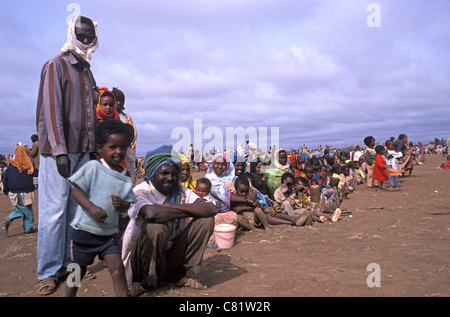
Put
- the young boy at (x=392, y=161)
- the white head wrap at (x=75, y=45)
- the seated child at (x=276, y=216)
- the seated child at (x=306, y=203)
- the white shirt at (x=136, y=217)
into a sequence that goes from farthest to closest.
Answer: the young boy at (x=392, y=161) < the seated child at (x=306, y=203) < the seated child at (x=276, y=216) < the white head wrap at (x=75, y=45) < the white shirt at (x=136, y=217)

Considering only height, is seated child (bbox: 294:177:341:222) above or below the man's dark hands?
below

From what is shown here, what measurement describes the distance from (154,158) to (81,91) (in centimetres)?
129

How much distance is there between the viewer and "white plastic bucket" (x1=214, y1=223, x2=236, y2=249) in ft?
16.1

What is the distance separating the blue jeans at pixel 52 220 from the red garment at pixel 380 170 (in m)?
10.8

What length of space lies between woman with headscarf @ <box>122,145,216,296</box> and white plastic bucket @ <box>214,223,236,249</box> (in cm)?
157

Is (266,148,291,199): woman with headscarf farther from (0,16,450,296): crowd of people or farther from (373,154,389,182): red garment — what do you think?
(373,154,389,182): red garment

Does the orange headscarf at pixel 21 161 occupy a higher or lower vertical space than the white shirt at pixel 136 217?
higher

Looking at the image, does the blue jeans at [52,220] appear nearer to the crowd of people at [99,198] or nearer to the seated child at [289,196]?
the crowd of people at [99,198]

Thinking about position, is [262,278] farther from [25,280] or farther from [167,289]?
[25,280]

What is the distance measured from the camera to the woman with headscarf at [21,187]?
22.6 ft

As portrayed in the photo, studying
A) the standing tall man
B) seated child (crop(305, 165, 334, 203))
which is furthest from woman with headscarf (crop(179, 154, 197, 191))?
seated child (crop(305, 165, 334, 203))

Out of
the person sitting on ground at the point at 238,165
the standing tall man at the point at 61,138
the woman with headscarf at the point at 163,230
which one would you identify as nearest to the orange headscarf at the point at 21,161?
the standing tall man at the point at 61,138

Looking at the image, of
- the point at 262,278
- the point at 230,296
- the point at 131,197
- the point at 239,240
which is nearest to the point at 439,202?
the point at 239,240

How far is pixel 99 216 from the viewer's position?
2.47 m
